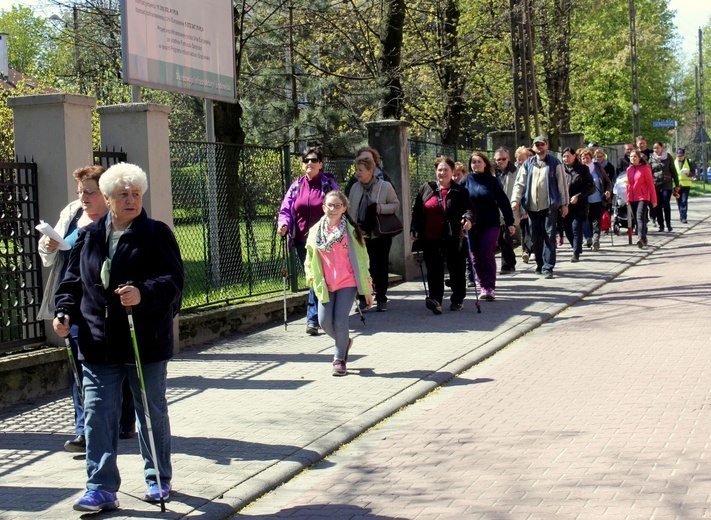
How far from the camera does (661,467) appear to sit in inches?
226

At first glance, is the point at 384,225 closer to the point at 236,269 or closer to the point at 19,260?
the point at 236,269

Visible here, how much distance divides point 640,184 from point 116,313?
16334 millimetres

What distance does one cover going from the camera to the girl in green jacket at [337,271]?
8852 millimetres

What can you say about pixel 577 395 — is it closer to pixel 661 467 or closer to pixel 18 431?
pixel 661 467

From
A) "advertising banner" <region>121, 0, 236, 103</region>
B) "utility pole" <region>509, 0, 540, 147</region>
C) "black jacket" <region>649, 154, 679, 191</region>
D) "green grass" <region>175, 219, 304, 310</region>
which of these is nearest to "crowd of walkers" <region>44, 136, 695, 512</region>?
"green grass" <region>175, 219, 304, 310</region>

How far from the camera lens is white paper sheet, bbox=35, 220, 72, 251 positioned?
627 centimetres

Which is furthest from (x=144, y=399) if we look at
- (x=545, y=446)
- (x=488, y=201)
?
(x=488, y=201)

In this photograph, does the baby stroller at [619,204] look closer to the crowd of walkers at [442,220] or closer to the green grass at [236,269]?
the crowd of walkers at [442,220]

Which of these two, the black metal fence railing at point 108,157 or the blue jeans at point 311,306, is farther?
the blue jeans at point 311,306

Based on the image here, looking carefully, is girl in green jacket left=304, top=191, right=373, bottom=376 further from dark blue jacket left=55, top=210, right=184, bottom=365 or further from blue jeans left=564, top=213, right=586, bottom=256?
blue jeans left=564, top=213, right=586, bottom=256

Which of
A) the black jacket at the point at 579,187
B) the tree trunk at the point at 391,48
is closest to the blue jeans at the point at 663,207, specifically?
the black jacket at the point at 579,187

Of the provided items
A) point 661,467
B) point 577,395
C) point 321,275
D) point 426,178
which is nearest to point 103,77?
point 426,178

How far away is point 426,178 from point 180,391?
10.1m

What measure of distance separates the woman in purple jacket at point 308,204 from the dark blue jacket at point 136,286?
585cm
